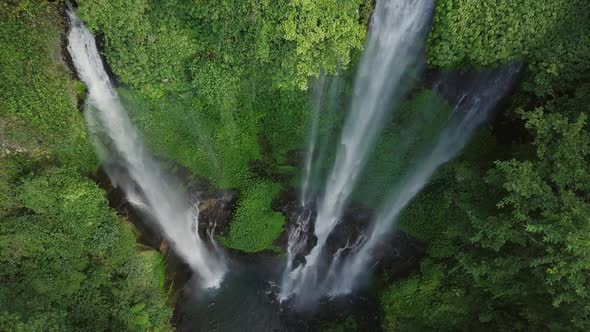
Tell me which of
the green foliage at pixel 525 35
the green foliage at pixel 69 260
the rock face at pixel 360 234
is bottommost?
the green foliage at pixel 69 260

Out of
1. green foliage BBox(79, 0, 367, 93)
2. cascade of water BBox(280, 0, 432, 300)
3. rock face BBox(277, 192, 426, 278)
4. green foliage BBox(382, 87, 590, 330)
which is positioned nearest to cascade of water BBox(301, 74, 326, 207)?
rock face BBox(277, 192, 426, 278)

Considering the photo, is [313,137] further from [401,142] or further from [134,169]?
[134,169]

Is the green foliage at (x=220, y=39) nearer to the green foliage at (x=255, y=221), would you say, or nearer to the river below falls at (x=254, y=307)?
the green foliage at (x=255, y=221)

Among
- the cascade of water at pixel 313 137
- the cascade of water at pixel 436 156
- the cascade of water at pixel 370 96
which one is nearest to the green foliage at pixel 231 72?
the cascade of water at pixel 313 137

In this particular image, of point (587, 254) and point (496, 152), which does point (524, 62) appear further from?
point (587, 254)

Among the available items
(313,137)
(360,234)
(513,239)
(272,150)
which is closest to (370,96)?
(313,137)

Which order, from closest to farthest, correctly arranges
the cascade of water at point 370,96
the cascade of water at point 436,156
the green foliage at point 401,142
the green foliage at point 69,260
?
the cascade of water at point 370,96 < the green foliage at point 69,260 < the cascade of water at point 436,156 < the green foliage at point 401,142

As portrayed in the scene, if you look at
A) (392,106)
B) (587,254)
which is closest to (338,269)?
(392,106)
